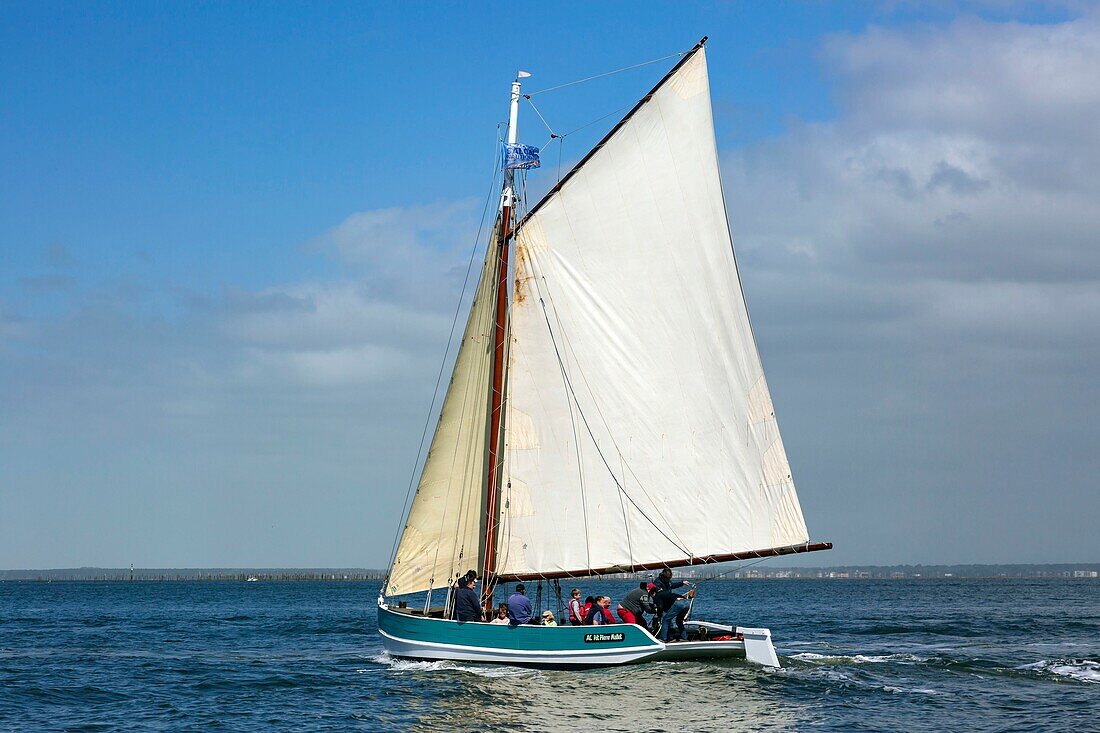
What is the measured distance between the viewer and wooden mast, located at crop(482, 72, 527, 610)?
35250 mm

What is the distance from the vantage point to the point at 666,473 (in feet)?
113

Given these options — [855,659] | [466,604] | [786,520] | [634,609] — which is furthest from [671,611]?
[855,659]

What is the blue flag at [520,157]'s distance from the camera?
3712cm

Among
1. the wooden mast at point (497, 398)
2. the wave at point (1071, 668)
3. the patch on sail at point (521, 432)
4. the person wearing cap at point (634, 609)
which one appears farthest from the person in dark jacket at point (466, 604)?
the wave at point (1071, 668)

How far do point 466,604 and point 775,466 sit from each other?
987 centimetres

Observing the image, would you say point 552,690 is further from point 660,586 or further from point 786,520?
point 786,520

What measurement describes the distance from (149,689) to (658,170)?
22011mm

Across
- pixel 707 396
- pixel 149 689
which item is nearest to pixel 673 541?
pixel 707 396

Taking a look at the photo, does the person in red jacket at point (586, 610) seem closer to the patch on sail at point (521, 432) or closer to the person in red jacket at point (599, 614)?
the person in red jacket at point (599, 614)

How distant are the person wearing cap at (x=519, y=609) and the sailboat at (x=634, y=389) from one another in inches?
66.4

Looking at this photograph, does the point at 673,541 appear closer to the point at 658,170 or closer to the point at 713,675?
the point at 713,675

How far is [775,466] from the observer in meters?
34.0

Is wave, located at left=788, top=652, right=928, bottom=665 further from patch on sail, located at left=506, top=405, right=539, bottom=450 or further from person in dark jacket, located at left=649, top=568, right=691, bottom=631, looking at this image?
patch on sail, located at left=506, top=405, right=539, bottom=450

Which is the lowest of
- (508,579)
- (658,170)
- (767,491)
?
(508,579)
